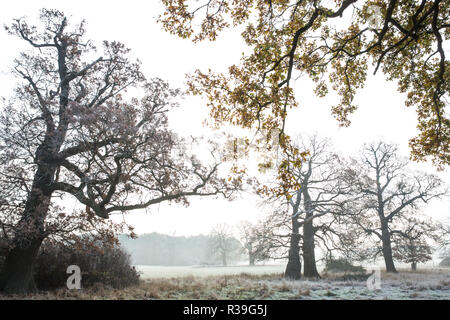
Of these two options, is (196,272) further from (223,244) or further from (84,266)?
(223,244)

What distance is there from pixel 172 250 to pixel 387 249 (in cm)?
3418

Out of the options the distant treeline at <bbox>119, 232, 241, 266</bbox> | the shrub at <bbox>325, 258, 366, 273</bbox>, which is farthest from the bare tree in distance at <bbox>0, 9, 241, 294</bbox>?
the distant treeline at <bbox>119, 232, 241, 266</bbox>

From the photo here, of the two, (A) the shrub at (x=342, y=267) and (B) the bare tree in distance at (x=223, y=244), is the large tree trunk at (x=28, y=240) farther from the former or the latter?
(B) the bare tree in distance at (x=223, y=244)

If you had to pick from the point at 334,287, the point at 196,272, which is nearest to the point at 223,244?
the point at 196,272

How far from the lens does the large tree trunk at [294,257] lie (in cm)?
1647

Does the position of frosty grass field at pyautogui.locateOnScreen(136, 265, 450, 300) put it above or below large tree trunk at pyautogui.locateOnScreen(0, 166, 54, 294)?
below

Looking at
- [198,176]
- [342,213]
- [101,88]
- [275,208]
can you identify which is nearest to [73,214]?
[198,176]

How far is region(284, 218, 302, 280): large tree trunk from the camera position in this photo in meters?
16.5

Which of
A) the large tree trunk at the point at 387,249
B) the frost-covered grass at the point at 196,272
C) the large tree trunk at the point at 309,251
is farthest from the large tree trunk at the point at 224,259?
the large tree trunk at the point at 309,251

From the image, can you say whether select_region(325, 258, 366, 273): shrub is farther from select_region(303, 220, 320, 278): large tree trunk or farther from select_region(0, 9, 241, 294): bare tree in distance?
select_region(0, 9, 241, 294): bare tree in distance

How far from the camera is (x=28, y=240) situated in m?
8.19

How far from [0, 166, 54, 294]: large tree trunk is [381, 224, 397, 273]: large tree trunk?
23471 millimetres

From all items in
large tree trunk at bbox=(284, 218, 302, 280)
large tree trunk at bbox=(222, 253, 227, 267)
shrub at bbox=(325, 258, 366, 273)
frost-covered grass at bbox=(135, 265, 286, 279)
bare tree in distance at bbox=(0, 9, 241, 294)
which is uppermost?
bare tree in distance at bbox=(0, 9, 241, 294)

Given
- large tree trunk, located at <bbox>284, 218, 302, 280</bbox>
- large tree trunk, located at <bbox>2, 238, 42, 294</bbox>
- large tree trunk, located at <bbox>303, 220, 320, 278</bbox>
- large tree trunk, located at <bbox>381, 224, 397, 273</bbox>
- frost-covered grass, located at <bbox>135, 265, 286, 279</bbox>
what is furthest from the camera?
large tree trunk, located at <bbox>381, 224, 397, 273</bbox>
